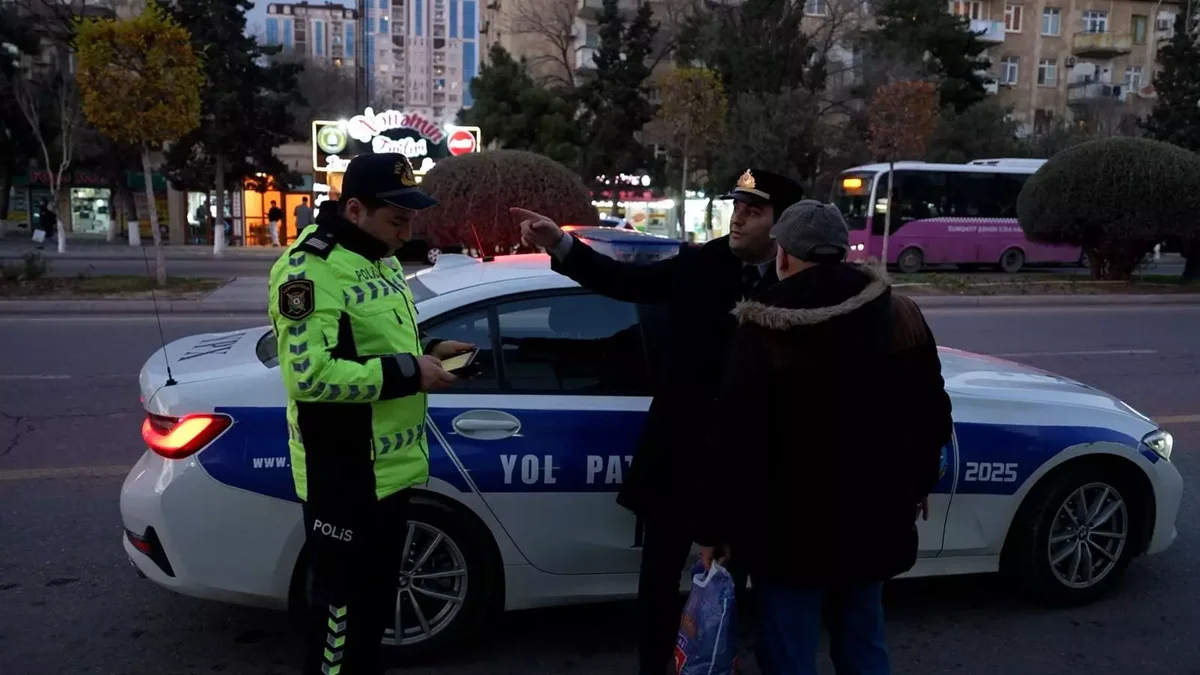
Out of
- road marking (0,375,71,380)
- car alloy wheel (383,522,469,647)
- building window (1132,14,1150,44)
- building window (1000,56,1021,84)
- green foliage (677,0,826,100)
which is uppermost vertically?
building window (1132,14,1150,44)

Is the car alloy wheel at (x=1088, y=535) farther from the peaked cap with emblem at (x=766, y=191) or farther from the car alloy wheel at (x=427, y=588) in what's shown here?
the car alloy wheel at (x=427, y=588)

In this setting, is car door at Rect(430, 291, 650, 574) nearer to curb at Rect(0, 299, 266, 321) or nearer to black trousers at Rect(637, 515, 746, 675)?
black trousers at Rect(637, 515, 746, 675)

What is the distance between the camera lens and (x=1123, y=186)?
20391mm

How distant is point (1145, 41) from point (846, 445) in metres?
58.9

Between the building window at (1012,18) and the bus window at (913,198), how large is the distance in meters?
26.4

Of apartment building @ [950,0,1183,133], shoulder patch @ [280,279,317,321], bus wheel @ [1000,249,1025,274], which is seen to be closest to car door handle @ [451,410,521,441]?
shoulder patch @ [280,279,317,321]

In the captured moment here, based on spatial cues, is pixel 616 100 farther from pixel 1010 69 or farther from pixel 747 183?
pixel 747 183

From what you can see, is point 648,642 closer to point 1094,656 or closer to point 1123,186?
point 1094,656

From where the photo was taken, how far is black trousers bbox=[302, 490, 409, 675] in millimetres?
2588

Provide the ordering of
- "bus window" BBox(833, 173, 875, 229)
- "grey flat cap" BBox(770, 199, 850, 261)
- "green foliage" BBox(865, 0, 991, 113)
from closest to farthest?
"grey flat cap" BBox(770, 199, 850, 261), "bus window" BBox(833, 173, 875, 229), "green foliage" BBox(865, 0, 991, 113)

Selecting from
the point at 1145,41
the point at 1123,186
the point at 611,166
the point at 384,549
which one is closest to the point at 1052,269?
the point at 1123,186

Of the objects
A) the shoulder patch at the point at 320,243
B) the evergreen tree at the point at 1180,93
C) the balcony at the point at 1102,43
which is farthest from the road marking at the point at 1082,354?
the balcony at the point at 1102,43

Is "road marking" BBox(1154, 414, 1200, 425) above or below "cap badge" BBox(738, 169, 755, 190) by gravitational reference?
below

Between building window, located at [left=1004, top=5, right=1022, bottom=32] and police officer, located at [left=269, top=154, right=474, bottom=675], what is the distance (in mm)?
54222
